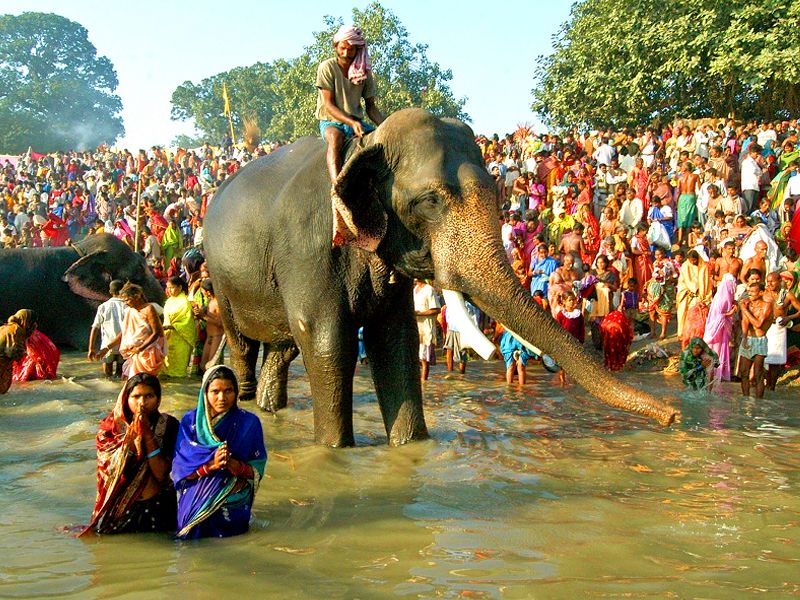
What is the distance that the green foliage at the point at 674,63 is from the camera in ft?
83.9

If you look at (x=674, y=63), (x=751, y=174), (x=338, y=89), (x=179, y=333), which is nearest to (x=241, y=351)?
(x=179, y=333)

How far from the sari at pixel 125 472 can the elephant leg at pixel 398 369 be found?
2.19m

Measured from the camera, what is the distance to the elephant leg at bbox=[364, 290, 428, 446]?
683 cm

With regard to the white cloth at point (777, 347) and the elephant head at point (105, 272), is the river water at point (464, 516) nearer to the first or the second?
the white cloth at point (777, 347)

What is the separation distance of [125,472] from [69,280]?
9.52m

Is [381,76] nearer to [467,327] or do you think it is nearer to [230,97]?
[467,327]

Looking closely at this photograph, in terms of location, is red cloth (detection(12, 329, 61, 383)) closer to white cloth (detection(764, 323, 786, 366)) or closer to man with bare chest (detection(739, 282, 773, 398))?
man with bare chest (detection(739, 282, 773, 398))

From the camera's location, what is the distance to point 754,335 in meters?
10.9

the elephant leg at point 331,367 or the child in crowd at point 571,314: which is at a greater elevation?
the child in crowd at point 571,314

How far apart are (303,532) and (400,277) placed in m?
2.05

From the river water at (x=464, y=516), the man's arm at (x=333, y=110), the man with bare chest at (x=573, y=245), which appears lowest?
the river water at (x=464, y=516)

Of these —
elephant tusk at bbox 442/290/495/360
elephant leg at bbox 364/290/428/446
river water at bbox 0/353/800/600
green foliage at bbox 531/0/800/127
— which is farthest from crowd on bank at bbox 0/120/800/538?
green foliage at bbox 531/0/800/127

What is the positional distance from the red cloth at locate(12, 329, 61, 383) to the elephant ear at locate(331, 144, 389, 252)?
631 cm

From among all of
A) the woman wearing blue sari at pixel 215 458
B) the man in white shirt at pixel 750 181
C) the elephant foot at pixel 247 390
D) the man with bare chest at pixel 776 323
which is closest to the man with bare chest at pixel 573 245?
the man in white shirt at pixel 750 181
